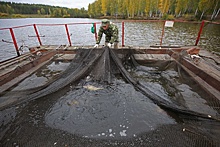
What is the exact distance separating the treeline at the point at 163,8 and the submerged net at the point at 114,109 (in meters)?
40.7

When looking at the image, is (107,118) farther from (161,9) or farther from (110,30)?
(161,9)

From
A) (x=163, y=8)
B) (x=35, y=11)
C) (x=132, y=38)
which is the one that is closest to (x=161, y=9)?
(x=163, y=8)

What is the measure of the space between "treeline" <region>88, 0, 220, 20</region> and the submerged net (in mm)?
40677

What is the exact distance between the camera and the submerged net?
2.21 metres

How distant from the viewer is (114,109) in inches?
119

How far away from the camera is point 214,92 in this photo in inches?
129

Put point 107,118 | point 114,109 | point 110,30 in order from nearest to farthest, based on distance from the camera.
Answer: point 107,118 < point 114,109 < point 110,30

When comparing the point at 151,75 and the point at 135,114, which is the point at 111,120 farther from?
the point at 151,75

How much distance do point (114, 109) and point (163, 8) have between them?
2055 inches

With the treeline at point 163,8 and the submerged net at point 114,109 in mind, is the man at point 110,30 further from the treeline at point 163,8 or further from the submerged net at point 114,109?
the treeline at point 163,8

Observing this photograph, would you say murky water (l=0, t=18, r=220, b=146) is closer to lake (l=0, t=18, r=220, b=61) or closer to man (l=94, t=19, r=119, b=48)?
man (l=94, t=19, r=119, b=48)

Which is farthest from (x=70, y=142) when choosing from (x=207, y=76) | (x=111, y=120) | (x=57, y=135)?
(x=207, y=76)

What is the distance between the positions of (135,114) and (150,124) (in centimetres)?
40

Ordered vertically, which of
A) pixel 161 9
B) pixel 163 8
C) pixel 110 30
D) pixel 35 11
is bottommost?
pixel 110 30
